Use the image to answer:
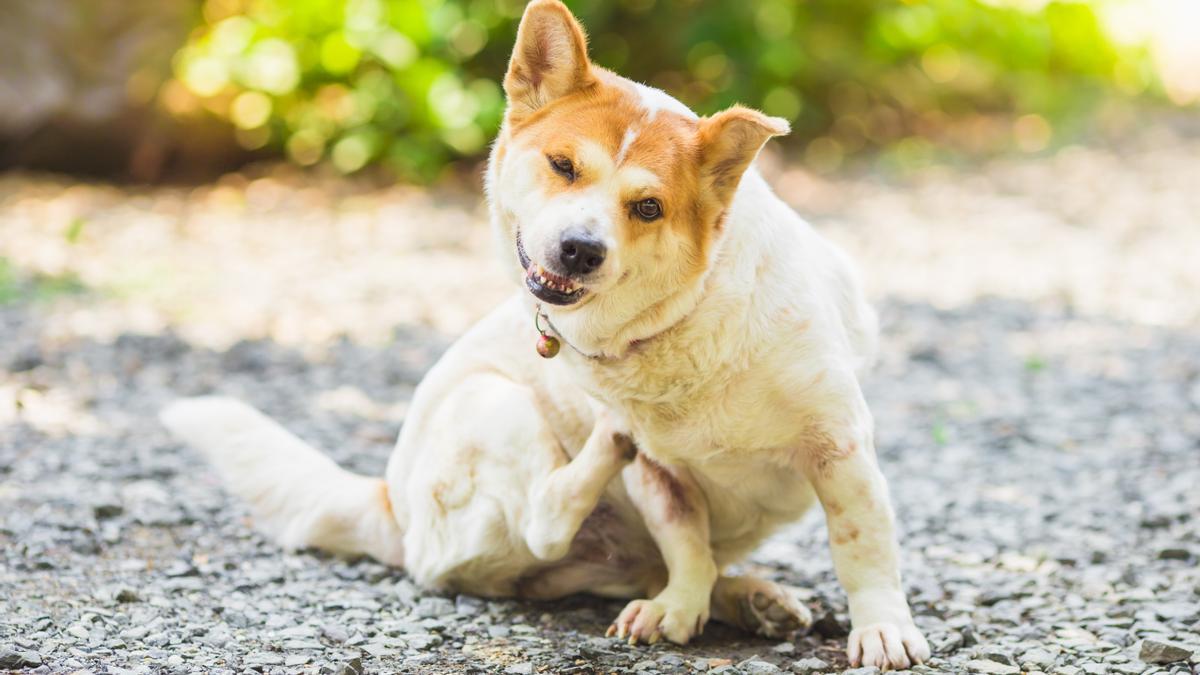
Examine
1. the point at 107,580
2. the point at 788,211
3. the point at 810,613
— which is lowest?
the point at 107,580

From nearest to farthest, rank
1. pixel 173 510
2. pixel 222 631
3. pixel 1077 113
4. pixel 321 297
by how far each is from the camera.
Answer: pixel 222 631, pixel 173 510, pixel 321 297, pixel 1077 113

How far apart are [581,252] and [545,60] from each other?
0.57m

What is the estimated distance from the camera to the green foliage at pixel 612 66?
886 centimetres

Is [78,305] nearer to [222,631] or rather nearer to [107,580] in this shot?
[107,580]

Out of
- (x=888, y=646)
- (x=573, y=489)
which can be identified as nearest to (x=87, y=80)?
(x=573, y=489)

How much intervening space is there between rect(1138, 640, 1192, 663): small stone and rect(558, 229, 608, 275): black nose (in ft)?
5.02

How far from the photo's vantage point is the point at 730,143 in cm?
284

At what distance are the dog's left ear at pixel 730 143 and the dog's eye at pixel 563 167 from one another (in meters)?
0.29

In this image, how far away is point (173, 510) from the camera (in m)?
4.00

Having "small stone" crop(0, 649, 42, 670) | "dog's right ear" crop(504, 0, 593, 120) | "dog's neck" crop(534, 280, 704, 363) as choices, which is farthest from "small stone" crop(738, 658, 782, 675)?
"small stone" crop(0, 649, 42, 670)

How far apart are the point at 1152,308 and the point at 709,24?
4.10 m

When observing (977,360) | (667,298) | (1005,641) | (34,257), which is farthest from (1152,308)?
(34,257)

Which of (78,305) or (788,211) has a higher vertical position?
(788,211)

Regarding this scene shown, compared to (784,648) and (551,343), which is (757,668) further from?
(551,343)
